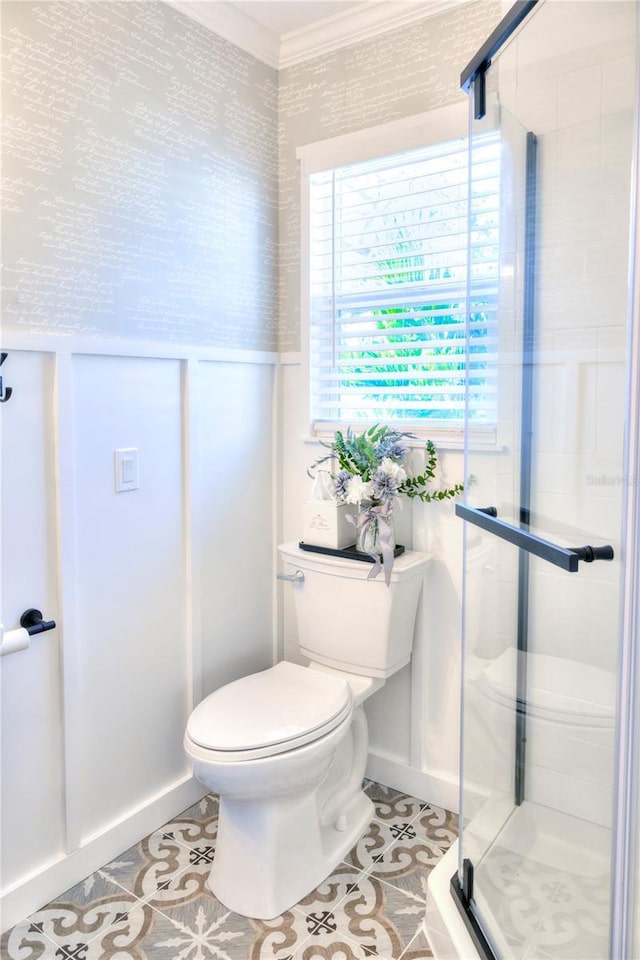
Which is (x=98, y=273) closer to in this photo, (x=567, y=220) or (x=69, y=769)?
(x=567, y=220)

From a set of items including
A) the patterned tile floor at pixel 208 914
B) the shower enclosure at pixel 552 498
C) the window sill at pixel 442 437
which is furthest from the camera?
the patterned tile floor at pixel 208 914

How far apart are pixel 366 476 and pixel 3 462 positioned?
948 millimetres

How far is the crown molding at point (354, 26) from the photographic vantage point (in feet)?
6.19

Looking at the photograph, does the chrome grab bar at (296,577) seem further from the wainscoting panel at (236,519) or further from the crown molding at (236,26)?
the crown molding at (236,26)

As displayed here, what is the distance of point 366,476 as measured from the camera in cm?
190

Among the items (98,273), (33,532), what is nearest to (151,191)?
(98,273)

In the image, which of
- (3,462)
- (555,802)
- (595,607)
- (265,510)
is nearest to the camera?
(595,607)

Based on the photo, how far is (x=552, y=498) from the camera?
43.0 inches

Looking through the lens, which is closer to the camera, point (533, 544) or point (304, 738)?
point (533, 544)

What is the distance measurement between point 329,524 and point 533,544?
96cm

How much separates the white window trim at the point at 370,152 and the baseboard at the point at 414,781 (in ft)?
3.44

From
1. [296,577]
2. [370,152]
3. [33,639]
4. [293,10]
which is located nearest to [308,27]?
[293,10]

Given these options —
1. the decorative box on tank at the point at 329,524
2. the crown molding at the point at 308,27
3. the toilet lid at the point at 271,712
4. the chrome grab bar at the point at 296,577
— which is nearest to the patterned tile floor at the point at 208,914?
the toilet lid at the point at 271,712

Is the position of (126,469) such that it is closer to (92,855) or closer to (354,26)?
(92,855)
